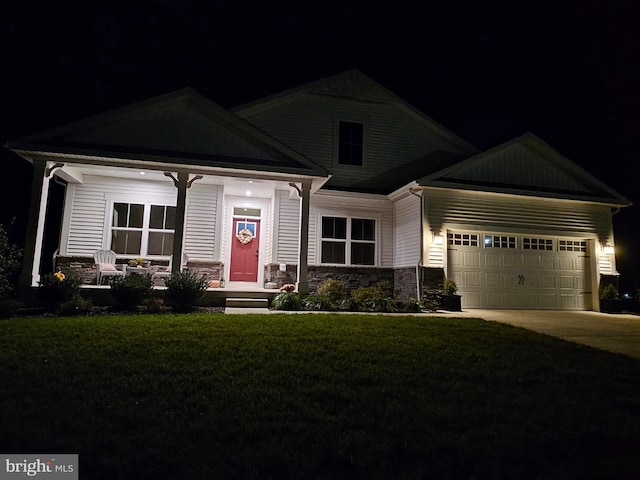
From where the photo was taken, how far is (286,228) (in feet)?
41.0

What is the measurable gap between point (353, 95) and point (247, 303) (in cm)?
838

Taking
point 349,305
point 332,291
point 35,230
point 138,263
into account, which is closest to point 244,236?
point 138,263

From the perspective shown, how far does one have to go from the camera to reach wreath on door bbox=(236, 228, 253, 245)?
12.6 meters

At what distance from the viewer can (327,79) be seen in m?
14.0

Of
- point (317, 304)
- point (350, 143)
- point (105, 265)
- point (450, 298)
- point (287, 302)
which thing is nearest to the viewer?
point (287, 302)

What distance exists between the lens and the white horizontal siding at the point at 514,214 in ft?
38.2

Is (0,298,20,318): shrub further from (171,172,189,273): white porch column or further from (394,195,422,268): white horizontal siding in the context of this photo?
(394,195,422,268): white horizontal siding

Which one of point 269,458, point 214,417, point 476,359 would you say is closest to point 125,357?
point 214,417

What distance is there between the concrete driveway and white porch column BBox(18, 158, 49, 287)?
971 cm

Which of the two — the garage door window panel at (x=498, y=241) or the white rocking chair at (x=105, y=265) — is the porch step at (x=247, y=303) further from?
the garage door window panel at (x=498, y=241)

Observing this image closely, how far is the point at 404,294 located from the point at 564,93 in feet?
73.4

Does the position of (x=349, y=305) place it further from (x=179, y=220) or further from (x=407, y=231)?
(x=179, y=220)

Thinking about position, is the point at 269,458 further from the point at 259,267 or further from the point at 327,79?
the point at 327,79

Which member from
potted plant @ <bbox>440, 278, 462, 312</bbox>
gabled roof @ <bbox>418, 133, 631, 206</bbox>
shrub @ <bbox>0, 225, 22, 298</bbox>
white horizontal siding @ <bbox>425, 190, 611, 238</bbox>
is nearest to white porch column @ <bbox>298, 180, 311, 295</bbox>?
white horizontal siding @ <bbox>425, 190, 611, 238</bbox>
